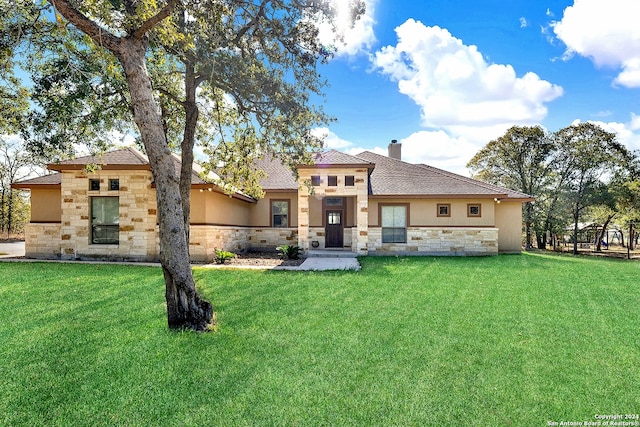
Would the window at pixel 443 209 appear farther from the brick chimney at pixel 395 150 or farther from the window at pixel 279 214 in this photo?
the window at pixel 279 214

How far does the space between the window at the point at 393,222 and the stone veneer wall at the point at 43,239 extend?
13715mm

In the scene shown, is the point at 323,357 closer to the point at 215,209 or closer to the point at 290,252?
the point at 290,252

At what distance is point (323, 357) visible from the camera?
3986mm

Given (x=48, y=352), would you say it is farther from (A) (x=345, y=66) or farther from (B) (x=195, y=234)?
(A) (x=345, y=66)

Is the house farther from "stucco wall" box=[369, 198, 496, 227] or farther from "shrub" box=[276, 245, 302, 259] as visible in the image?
"shrub" box=[276, 245, 302, 259]

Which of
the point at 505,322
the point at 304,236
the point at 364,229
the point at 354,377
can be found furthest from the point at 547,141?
the point at 354,377

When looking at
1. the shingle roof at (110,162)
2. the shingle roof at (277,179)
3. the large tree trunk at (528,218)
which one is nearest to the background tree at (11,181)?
the shingle roof at (110,162)

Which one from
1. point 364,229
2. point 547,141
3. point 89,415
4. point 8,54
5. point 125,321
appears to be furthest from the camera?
point 547,141

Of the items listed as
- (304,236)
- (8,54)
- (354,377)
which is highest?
(8,54)

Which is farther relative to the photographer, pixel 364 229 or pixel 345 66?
pixel 364 229

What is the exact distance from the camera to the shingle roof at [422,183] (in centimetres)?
1445

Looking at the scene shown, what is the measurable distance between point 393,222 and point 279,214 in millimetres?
5830

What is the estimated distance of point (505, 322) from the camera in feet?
17.4

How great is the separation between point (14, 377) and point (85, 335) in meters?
1.19
